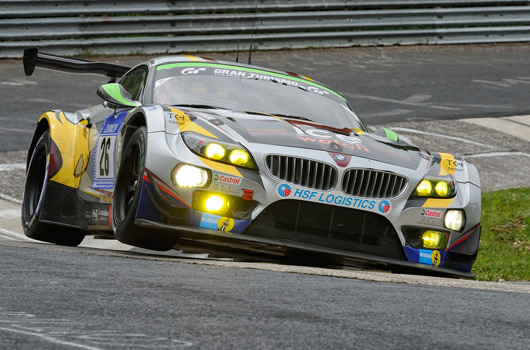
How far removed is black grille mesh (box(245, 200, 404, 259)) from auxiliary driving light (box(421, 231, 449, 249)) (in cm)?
19

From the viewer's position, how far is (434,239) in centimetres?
619

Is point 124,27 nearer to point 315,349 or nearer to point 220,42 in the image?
point 220,42

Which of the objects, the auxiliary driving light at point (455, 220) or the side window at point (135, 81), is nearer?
the auxiliary driving light at point (455, 220)

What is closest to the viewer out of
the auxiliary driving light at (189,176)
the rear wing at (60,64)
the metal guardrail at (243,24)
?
the auxiliary driving light at (189,176)

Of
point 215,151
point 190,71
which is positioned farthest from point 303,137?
point 190,71

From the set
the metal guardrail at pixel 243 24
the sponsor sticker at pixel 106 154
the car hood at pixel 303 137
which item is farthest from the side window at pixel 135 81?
the metal guardrail at pixel 243 24

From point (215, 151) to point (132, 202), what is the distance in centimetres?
54

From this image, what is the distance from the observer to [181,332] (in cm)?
329

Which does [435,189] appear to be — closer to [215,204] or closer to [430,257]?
[430,257]

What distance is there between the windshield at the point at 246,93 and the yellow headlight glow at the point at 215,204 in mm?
1202

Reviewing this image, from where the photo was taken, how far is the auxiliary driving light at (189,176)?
18.8 feet

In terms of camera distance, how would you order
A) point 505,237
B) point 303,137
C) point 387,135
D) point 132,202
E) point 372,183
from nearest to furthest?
point 132,202 → point 372,183 → point 303,137 → point 387,135 → point 505,237

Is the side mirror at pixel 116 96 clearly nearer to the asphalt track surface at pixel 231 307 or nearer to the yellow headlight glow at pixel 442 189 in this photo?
the asphalt track surface at pixel 231 307

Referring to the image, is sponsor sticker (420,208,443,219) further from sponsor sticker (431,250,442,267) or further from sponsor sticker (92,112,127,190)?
sponsor sticker (92,112,127,190)
